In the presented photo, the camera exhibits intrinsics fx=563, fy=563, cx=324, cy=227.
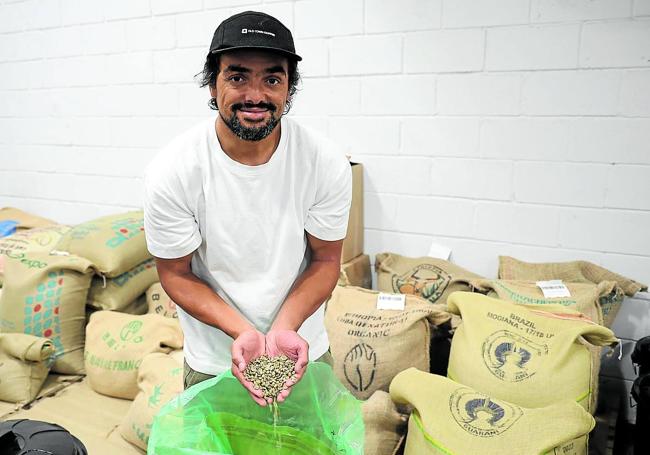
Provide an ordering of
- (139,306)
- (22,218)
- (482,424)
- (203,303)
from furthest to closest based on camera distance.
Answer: (22,218)
(139,306)
(482,424)
(203,303)

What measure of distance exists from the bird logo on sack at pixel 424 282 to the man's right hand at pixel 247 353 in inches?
43.1

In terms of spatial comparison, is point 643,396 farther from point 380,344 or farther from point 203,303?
point 203,303

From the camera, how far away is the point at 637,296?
209 centimetres

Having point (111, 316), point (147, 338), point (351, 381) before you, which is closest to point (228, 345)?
point (351, 381)

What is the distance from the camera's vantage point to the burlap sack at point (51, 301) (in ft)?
7.71

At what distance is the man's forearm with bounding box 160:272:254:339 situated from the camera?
121cm

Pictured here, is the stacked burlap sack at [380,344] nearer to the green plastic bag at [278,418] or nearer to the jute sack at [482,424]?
the jute sack at [482,424]

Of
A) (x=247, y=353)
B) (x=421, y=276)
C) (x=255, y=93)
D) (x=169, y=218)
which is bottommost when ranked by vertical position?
(x=421, y=276)

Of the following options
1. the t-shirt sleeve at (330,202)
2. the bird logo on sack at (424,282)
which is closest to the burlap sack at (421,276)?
the bird logo on sack at (424,282)

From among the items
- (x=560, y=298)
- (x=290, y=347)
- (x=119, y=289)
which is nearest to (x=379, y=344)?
(x=560, y=298)

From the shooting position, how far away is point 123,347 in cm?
220

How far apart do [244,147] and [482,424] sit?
Answer: 0.93m

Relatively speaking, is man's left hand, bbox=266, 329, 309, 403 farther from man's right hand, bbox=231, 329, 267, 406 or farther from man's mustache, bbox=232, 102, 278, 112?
man's mustache, bbox=232, 102, 278, 112

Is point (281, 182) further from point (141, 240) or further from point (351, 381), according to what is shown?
point (141, 240)
